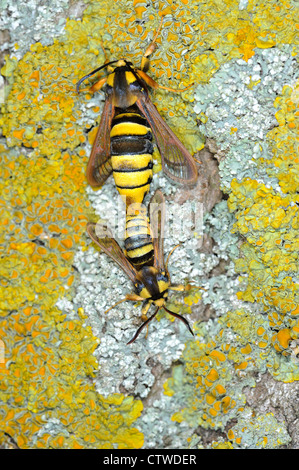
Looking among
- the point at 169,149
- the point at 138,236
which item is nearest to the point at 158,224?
the point at 138,236

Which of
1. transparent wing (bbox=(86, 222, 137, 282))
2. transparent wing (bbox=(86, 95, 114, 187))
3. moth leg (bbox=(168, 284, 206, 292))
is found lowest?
moth leg (bbox=(168, 284, 206, 292))

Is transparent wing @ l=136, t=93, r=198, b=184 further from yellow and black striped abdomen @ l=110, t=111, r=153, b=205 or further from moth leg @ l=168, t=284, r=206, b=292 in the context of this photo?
moth leg @ l=168, t=284, r=206, b=292

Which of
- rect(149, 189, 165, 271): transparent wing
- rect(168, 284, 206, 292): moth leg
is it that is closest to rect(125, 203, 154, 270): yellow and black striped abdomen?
rect(149, 189, 165, 271): transparent wing

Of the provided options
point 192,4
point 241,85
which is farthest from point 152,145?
point 192,4

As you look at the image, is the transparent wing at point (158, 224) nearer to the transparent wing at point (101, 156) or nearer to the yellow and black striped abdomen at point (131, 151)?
the yellow and black striped abdomen at point (131, 151)

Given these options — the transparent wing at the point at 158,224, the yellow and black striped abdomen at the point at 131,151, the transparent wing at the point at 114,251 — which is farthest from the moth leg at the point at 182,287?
the yellow and black striped abdomen at the point at 131,151

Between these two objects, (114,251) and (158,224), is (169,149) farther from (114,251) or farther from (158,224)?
(114,251)

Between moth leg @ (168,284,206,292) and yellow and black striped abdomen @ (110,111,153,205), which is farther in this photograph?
moth leg @ (168,284,206,292)

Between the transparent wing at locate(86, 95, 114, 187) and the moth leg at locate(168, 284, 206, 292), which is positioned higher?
the transparent wing at locate(86, 95, 114, 187)
